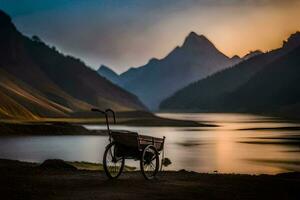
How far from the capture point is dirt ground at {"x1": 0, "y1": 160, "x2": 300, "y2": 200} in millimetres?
15922

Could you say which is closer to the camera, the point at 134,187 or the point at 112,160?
the point at 134,187

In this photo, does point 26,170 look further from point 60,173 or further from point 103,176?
point 103,176

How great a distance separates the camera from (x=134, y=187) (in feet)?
57.7

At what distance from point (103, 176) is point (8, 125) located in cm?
8002

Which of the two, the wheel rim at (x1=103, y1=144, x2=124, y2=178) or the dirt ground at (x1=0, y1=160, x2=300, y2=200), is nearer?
the dirt ground at (x1=0, y1=160, x2=300, y2=200)

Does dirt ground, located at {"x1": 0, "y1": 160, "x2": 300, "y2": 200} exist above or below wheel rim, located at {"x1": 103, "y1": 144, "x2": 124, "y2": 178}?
below

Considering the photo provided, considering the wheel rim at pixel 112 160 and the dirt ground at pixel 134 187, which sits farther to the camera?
the wheel rim at pixel 112 160

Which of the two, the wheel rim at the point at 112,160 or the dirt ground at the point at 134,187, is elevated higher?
the wheel rim at the point at 112,160

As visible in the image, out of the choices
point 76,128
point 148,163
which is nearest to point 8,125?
point 76,128

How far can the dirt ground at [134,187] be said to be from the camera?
1592 cm

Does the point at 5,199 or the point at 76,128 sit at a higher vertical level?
the point at 76,128

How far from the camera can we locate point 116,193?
53.0ft

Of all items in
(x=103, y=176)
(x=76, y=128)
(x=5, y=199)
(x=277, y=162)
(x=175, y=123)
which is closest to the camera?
(x=5, y=199)

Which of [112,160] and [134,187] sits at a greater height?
[112,160]
